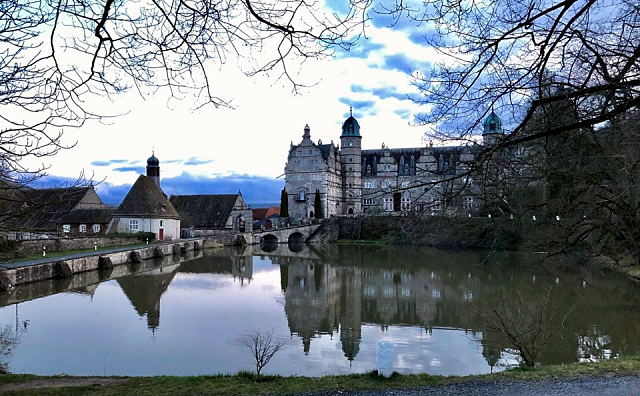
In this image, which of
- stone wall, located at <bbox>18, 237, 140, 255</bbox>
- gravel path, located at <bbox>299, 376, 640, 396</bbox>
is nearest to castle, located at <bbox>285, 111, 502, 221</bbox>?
stone wall, located at <bbox>18, 237, 140, 255</bbox>

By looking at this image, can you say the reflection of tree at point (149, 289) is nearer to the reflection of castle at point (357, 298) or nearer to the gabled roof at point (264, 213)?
the reflection of castle at point (357, 298)

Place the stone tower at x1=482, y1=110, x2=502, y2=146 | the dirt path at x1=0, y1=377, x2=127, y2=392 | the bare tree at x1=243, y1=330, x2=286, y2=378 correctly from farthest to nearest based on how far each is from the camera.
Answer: the bare tree at x1=243, y1=330, x2=286, y2=378 < the dirt path at x1=0, y1=377, x2=127, y2=392 < the stone tower at x1=482, y1=110, x2=502, y2=146

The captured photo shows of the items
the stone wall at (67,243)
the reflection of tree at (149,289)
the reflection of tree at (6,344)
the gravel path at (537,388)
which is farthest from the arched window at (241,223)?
the gravel path at (537,388)

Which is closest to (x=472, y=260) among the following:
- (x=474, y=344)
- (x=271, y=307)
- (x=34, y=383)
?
(x=271, y=307)

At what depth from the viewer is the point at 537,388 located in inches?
175

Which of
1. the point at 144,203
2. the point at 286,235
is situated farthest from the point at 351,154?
the point at 144,203

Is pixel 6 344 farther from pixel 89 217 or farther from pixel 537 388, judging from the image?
pixel 89 217

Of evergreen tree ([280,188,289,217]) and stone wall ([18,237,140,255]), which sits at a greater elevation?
evergreen tree ([280,188,289,217])

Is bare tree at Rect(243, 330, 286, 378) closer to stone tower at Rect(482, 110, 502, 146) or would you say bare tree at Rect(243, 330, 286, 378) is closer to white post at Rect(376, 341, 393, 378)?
white post at Rect(376, 341, 393, 378)

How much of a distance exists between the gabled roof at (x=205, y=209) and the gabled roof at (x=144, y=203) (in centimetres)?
680

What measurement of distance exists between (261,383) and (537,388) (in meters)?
2.63

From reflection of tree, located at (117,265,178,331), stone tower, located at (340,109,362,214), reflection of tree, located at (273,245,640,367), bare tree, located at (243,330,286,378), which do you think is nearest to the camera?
bare tree, located at (243,330,286,378)

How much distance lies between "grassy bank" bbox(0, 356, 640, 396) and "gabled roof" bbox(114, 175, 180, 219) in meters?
24.8

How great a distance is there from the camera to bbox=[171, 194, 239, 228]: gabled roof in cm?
3853
